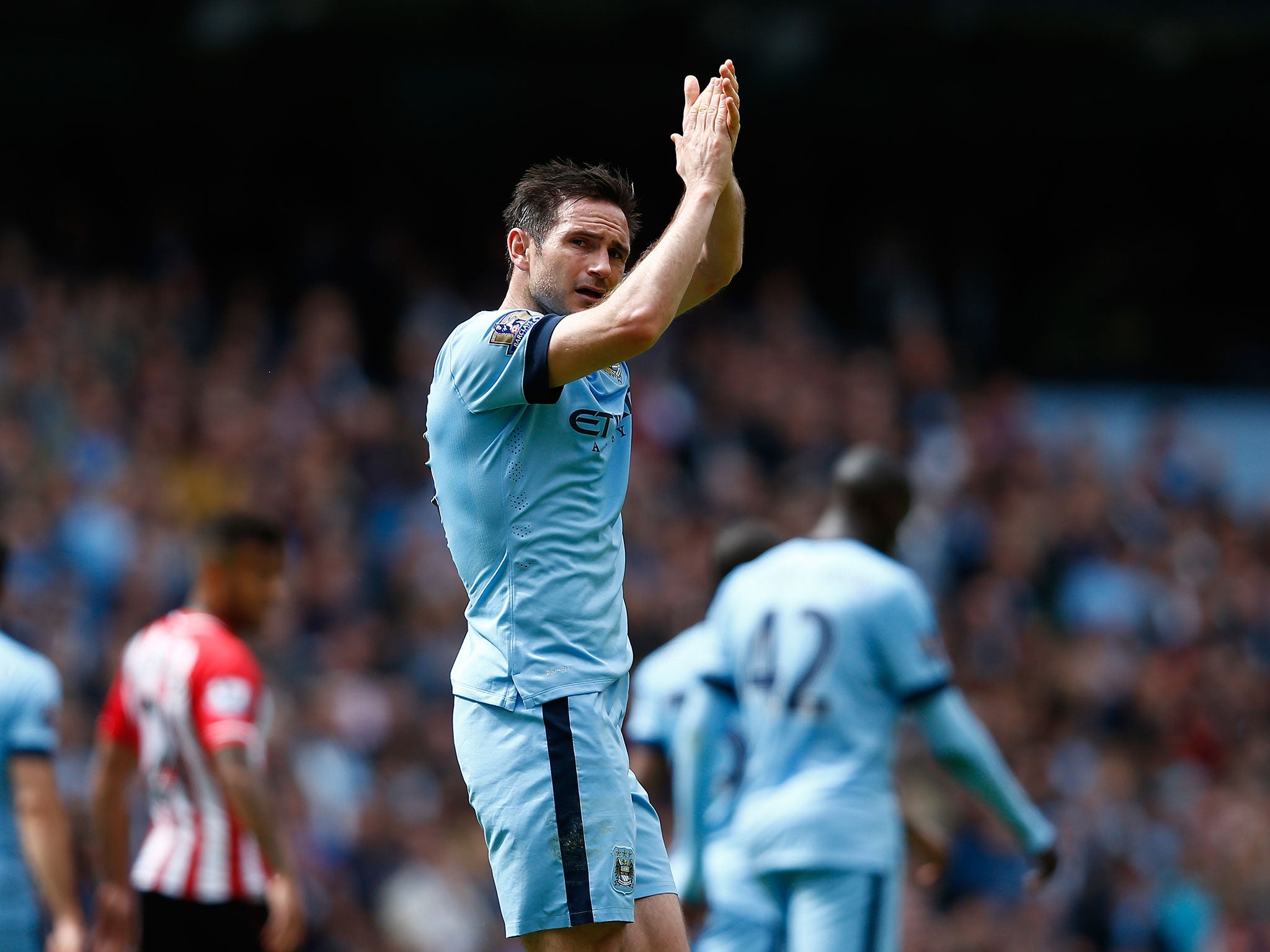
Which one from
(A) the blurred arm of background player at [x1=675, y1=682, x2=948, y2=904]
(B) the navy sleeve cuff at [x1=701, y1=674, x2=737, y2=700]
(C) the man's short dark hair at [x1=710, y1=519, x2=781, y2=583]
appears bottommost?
(A) the blurred arm of background player at [x1=675, y1=682, x2=948, y2=904]

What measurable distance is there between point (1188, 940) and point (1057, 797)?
4.18 feet

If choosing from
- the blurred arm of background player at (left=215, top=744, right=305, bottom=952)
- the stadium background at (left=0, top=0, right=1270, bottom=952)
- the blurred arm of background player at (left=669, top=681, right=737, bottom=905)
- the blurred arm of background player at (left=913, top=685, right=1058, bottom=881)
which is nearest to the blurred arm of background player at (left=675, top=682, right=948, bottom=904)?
the blurred arm of background player at (left=669, top=681, right=737, bottom=905)

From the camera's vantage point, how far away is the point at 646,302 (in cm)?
343

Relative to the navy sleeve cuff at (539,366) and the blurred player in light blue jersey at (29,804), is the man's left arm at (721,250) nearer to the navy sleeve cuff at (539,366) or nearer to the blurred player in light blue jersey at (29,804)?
the navy sleeve cuff at (539,366)

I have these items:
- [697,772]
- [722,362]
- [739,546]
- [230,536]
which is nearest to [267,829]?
[230,536]

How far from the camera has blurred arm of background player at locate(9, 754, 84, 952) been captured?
5.02 metres

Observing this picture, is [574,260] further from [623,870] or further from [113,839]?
[113,839]

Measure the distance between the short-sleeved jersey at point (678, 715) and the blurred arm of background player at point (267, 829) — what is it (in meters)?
1.37

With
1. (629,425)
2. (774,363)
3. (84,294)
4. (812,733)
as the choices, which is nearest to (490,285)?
(774,363)

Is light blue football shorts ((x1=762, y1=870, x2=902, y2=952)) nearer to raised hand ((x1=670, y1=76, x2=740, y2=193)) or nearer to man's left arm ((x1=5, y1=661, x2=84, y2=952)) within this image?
man's left arm ((x1=5, y1=661, x2=84, y2=952))

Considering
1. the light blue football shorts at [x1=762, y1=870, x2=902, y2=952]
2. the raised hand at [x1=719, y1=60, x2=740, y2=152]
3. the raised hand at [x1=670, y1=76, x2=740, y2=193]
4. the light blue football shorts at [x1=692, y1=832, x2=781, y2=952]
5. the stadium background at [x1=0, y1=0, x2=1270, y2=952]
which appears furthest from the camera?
the stadium background at [x1=0, y1=0, x2=1270, y2=952]

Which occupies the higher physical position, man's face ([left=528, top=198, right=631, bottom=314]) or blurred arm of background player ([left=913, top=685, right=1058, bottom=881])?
man's face ([left=528, top=198, right=631, bottom=314])

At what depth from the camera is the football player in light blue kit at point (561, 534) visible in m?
3.53

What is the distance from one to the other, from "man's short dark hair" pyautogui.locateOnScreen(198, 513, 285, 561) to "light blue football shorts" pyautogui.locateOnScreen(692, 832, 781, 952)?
6.16 ft
